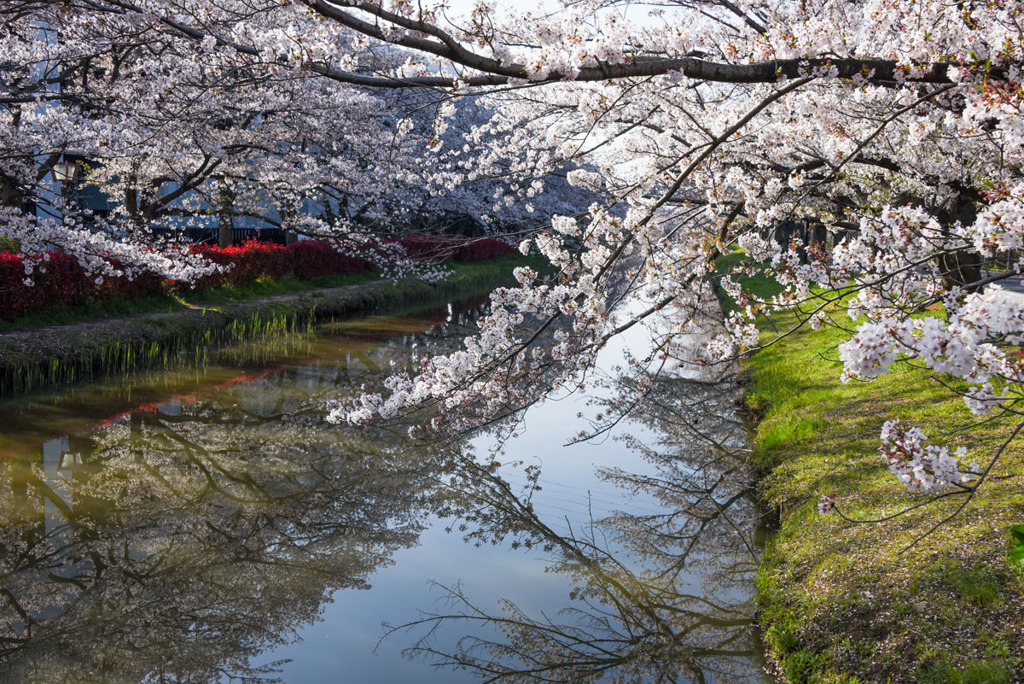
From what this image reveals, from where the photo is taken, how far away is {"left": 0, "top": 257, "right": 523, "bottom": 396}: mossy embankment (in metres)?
10.9

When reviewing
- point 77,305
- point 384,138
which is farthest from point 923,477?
point 384,138

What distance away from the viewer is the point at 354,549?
6.49 m

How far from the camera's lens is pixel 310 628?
5.36m

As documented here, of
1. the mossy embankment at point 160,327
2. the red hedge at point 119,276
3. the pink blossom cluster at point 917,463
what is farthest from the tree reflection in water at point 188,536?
the pink blossom cluster at point 917,463

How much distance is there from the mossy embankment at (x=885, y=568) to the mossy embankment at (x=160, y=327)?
925cm

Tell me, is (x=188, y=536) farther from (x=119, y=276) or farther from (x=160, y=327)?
(x=119, y=276)

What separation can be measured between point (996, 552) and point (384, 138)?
60.4 feet

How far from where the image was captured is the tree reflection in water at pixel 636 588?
197 inches

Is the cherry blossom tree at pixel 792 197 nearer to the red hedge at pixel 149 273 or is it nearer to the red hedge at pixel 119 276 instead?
the red hedge at pixel 149 273

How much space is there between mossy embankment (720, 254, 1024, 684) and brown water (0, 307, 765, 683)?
0.39 meters

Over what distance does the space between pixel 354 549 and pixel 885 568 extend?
12.7 feet

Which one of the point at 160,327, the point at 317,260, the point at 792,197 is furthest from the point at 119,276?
the point at 792,197

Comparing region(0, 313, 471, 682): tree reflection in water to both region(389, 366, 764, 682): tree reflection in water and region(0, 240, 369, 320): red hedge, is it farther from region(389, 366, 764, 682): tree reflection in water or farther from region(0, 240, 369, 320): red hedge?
region(0, 240, 369, 320): red hedge

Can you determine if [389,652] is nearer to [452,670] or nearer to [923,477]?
[452,670]
